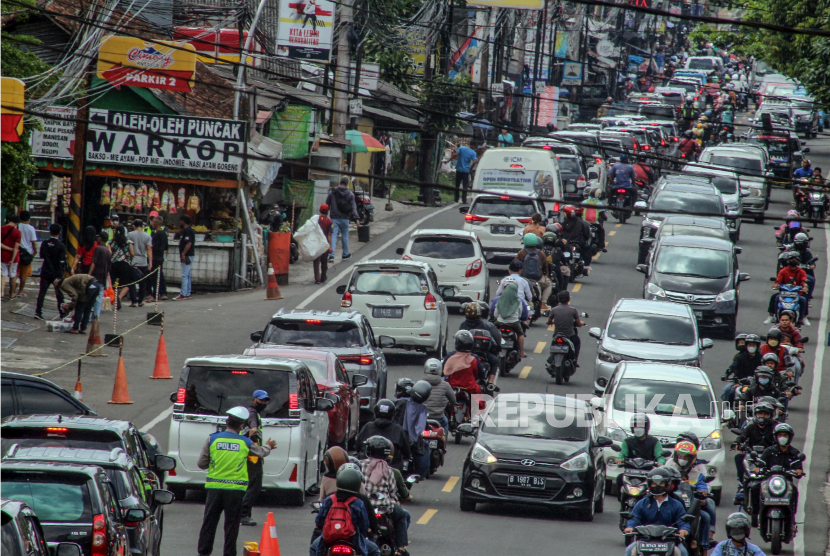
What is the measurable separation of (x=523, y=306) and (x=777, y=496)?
8980 millimetres

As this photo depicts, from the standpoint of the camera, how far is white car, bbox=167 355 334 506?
14.5 metres

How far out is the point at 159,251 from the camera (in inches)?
→ 1069

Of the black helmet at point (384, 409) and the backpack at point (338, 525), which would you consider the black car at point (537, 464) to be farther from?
the backpack at point (338, 525)

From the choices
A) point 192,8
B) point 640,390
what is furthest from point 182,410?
point 192,8

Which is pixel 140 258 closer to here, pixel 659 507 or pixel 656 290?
pixel 656 290

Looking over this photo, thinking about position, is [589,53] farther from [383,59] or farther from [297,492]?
[297,492]

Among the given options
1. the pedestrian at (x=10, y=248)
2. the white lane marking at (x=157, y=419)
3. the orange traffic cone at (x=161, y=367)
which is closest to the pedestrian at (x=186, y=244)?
the pedestrian at (x=10, y=248)

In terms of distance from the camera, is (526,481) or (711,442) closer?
(526,481)

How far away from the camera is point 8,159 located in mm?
24656

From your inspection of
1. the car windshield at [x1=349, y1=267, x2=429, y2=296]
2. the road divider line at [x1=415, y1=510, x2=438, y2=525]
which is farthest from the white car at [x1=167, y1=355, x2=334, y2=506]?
the car windshield at [x1=349, y1=267, x2=429, y2=296]

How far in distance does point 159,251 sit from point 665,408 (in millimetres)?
13106

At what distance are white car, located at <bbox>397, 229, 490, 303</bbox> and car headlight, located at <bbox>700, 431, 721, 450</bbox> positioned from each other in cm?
988

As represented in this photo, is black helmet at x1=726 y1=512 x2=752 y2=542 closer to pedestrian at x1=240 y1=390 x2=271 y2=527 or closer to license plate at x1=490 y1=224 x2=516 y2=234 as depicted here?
pedestrian at x1=240 y1=390 x2=271 y2=527

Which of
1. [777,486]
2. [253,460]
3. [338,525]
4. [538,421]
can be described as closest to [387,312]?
[538,421]
